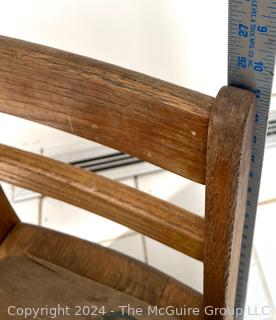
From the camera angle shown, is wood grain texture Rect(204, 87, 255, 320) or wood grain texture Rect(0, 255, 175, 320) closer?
wood grain texture Rect(204, 87, 255, 320)

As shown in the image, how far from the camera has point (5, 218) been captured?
0.68m

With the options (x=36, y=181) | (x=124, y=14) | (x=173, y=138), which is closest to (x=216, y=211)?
(x=173, y=138)

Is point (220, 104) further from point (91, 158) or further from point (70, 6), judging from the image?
point (91, 158)

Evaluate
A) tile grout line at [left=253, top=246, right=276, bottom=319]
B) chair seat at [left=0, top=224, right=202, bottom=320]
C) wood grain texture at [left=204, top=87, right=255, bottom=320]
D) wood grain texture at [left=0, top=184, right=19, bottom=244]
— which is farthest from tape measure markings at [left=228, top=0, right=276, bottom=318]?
tile grout line at [left=253, top=246, right=276, bottom=319]

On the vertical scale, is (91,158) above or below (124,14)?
below

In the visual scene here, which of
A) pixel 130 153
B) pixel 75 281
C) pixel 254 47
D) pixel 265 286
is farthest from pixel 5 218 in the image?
pixel 265 286

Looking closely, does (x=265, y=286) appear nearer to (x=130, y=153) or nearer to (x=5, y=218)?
(x=5, y=218)

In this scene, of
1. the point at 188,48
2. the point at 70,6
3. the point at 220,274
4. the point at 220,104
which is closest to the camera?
the point at 220,104

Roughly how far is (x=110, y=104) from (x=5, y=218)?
0.39 meters

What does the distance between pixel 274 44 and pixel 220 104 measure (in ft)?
0.30

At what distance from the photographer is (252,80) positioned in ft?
1.29

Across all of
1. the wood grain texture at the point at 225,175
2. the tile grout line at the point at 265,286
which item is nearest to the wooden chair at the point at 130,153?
the wood grain texture at the point at 225,175

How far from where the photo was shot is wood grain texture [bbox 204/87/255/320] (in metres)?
0.32

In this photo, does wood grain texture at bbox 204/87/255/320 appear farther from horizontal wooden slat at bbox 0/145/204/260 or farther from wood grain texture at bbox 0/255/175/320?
wood grain texture at bbox 0/255/175/320
